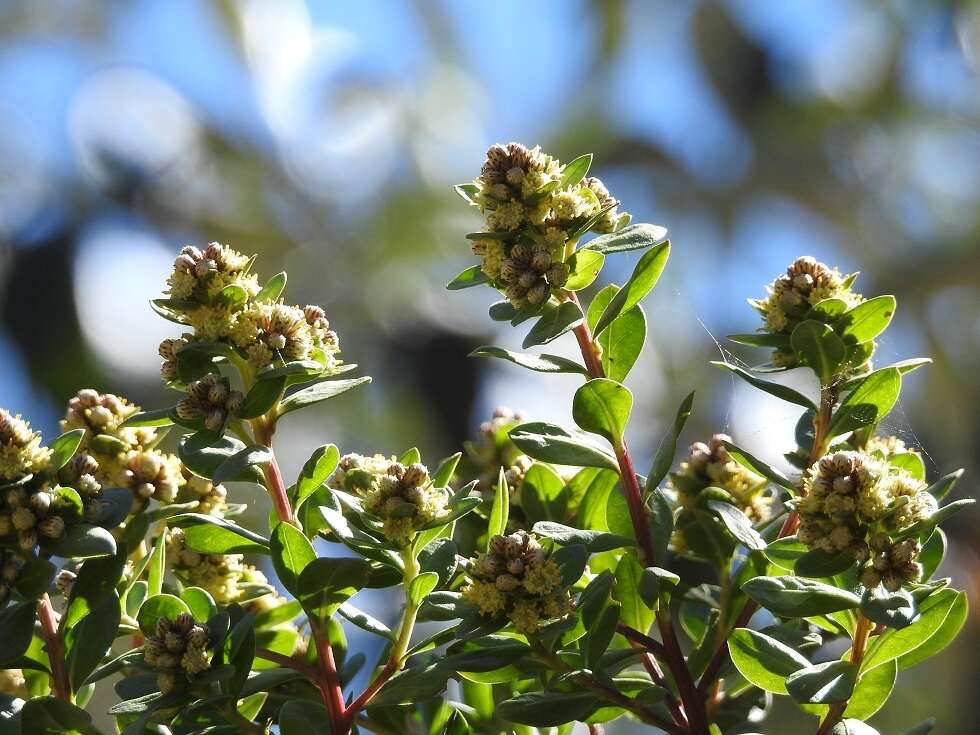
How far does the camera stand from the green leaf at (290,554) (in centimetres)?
79

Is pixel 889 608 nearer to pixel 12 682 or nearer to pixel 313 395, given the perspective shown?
pixel 313 395

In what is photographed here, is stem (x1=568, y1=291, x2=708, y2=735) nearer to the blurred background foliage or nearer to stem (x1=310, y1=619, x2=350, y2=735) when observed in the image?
stem (x1=310, y1=619, x2=350, y2=735)

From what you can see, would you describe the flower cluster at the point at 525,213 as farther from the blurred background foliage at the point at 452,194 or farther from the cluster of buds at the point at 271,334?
the blurred background foliage at the point at 452,194

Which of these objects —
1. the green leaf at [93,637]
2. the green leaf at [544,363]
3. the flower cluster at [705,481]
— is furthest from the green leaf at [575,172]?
the green leaf at [93,637]

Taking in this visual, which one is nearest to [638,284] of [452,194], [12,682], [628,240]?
[628,240]

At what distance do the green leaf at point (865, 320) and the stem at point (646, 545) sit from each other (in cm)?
19

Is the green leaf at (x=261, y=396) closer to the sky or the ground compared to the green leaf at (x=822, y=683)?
closer to the sky

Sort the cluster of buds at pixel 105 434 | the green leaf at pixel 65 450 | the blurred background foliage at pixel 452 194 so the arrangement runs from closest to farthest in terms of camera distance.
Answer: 1. the green leaf at pixel 65 450
2. the cluster of buds at pixel 105 434
3. the blurred background foliage at pixel 452 194

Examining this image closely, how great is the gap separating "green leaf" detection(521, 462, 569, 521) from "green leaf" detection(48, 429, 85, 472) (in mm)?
356

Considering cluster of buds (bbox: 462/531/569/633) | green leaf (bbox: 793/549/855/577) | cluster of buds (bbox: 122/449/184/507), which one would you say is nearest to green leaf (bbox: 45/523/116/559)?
cluster of buds (bbox: 122/449/184/507)

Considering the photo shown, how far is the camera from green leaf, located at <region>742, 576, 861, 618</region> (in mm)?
748

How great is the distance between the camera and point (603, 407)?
843mm

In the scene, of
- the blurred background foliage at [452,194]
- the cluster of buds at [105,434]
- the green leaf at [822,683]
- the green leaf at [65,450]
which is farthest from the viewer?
the blurred background foliage at [452,194]

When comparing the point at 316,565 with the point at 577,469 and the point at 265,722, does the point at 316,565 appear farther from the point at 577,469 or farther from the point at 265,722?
the point at 577,469
